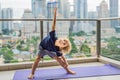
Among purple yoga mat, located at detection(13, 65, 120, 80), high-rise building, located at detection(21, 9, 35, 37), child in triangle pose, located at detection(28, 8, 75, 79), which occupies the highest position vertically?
high-rise building, located at detection(21, 9, 35, 37)

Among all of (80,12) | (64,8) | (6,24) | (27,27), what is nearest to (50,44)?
(27,27)

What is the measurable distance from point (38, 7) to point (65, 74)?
152 cm

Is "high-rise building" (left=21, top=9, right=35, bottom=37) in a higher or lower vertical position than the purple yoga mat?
higher

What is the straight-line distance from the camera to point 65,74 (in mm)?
3355

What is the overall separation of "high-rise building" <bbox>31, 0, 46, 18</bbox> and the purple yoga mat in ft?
3.73

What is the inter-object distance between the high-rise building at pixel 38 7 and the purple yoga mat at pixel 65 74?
3.73 ft

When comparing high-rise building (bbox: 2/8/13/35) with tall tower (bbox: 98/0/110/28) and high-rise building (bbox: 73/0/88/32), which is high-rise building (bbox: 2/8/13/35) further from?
tall tower (bbox: 98/0/110/28)

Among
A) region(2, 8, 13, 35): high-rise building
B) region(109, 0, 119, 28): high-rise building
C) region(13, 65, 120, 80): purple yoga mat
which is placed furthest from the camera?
region(109, 0, 119, 28): high-rise building

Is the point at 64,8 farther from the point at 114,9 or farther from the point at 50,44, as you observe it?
the point at 50,44

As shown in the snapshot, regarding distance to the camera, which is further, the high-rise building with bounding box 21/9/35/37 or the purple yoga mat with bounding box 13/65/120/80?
the high-rise building with bounding box 21/9/35/37

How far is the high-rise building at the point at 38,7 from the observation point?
4.20m

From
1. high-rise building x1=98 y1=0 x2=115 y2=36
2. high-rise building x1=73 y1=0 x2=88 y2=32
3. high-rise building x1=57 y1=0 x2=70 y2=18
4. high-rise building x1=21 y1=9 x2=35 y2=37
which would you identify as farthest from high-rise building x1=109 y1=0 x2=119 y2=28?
high-rise building x1=21 y1=9 x2=35 y2=37

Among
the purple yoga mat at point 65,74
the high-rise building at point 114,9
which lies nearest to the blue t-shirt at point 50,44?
the purple yoga mat at point 65,74

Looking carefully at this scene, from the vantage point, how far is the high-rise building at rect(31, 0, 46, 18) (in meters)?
4.20
